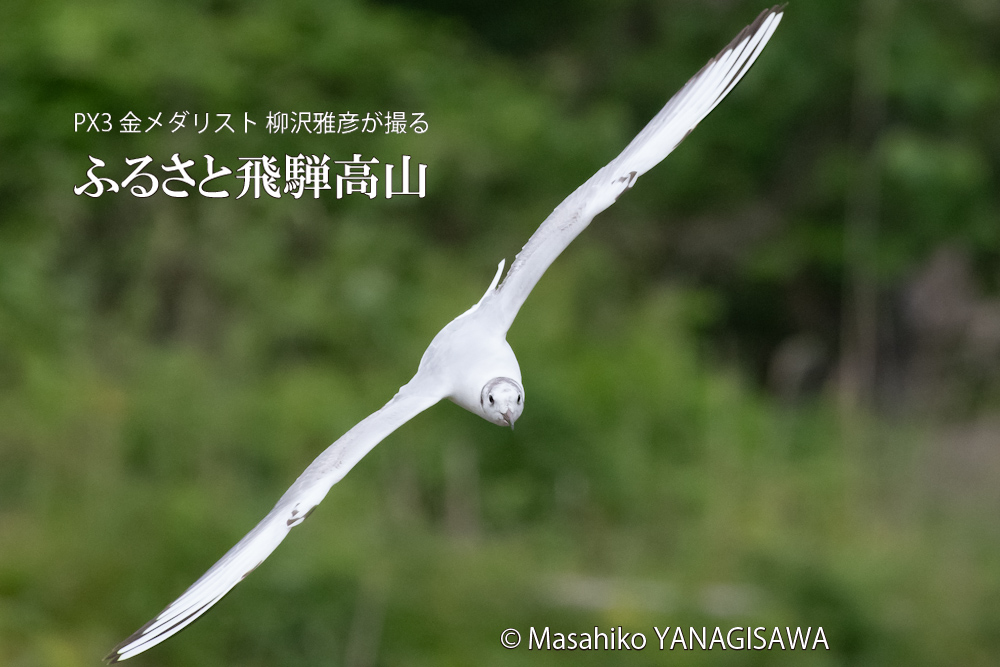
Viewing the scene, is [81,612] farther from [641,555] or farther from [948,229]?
[948,229]

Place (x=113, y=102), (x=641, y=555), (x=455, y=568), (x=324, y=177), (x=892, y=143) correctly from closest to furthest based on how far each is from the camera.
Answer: (x=324, y=177) → (x=455, y=568) → (x=641, y=555) → (x=113, y=102) → (x=892, y=143)

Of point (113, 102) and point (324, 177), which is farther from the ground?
point (113, 102)

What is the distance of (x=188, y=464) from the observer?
3043mm

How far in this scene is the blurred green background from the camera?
2850 mm

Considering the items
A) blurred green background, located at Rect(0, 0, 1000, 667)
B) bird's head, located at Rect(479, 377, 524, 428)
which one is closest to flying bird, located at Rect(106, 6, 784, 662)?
bird's head, located at Rect(479, 377, 524, 428)

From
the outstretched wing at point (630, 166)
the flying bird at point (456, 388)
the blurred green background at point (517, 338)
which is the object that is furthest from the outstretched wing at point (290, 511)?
the blurred green background at point (517, 338)

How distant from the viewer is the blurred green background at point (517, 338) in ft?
9.35

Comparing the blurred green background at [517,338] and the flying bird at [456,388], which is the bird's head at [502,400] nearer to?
the flying bird at [456,388]

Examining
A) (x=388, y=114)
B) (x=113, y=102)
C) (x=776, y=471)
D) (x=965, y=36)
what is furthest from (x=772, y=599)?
(x=965, y=36)

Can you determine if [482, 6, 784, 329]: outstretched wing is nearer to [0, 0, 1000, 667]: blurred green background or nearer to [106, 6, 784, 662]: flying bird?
[106, 6, 784, 662]: flying bird

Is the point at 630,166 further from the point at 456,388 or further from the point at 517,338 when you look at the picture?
the point at 517,338

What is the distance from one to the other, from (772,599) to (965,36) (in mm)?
2621

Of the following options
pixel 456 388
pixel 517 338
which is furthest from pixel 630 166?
pixel 517 338

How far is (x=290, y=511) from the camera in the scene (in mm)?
1454
